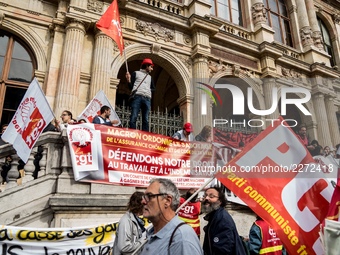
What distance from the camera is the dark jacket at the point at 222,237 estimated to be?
2.42 metres

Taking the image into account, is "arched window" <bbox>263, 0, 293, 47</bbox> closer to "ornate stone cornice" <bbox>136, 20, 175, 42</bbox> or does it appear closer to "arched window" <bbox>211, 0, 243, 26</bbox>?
"arched window" <bbox>211, 0, 243, 26</bbox>

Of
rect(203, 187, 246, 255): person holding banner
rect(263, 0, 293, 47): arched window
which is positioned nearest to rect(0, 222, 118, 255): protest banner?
rect(203, 187, 246, 255): person holding banner

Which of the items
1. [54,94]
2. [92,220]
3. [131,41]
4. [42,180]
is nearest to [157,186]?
[92,220]

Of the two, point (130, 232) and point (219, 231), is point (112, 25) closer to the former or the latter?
point (130, 232)

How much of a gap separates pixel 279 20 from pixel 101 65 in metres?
12.1

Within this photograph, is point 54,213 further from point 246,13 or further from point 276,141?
point 246,13

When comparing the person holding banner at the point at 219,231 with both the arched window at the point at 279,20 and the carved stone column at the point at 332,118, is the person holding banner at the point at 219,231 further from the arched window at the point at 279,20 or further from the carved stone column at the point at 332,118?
the arched window at the point at 279,20

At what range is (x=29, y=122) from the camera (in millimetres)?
4879

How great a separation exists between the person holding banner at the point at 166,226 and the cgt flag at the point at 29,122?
332cm

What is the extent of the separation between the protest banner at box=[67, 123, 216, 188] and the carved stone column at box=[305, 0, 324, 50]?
1405cm

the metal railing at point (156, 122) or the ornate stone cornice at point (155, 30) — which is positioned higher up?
the ornate stone cornice at point (155, 30)

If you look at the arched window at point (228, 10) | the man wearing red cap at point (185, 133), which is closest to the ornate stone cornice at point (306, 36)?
the arched window at point (228, 10)

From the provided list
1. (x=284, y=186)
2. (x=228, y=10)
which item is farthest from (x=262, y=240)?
(x=228, y=10)

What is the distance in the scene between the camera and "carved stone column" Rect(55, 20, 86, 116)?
800 cm
